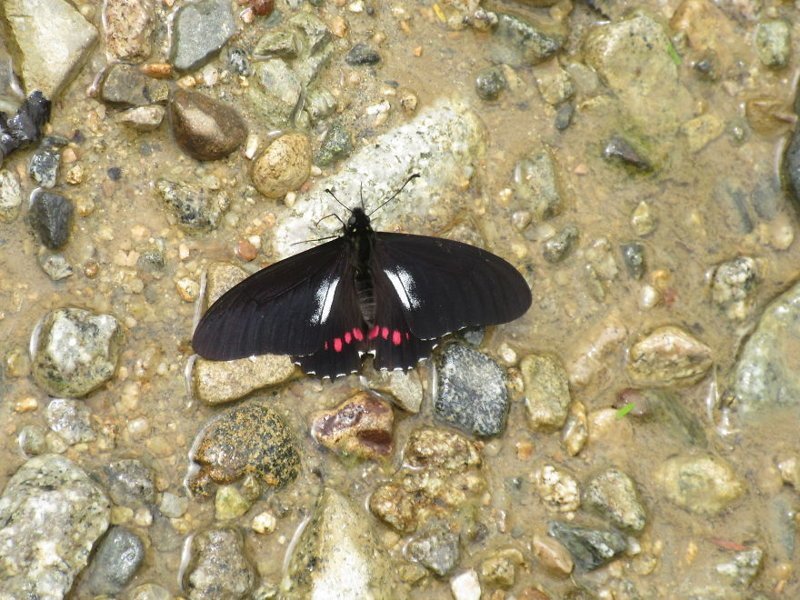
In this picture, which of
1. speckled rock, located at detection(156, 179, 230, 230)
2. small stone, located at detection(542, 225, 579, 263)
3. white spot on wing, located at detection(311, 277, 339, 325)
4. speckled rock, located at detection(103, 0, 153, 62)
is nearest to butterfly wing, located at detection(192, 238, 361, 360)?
white spot on wing, located at detection(311, 277, 339, 325)

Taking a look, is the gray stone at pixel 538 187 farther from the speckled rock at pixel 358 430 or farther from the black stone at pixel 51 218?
the black stone at pixel 51 218

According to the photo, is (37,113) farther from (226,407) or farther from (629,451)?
(629,451)

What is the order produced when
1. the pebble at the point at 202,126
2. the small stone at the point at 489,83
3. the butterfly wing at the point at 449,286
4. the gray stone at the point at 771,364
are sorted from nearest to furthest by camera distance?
the butterfly wing at the point at 449,286 → the pebble at the point at 202,126 → the gray stone at the point at 771,364 → the small stone at the point at 489,83

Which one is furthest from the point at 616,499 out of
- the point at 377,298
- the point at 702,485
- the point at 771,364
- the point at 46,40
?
the point at 46,40

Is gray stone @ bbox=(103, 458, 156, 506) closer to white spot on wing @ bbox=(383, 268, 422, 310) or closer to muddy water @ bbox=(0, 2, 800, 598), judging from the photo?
muddy water @ bbox=(0, 2, 800, 598)

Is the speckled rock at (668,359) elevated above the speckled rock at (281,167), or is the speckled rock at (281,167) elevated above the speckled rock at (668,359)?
the speckled rock at (281,167)

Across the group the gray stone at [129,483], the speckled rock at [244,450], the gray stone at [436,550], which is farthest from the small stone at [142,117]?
the gray stone at [436,550]

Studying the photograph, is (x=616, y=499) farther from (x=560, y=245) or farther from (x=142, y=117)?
(x=142, y=117)
